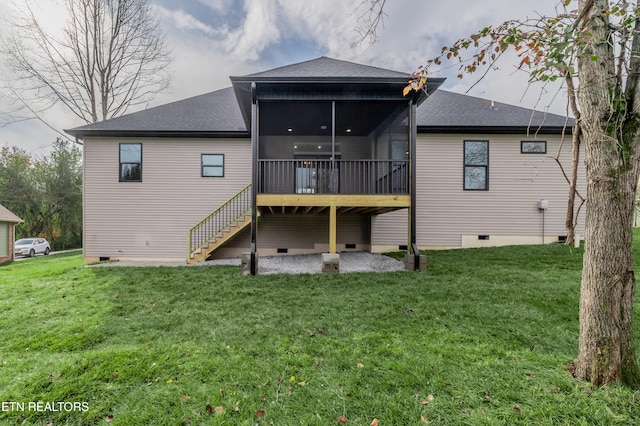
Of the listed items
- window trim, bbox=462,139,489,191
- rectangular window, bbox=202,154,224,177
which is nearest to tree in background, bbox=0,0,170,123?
rectangular window, bbox=202,154,224,177

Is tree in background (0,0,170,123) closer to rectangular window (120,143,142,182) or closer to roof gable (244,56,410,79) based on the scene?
rectangular window (120,143,142,182)

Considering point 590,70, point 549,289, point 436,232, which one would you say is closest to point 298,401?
point 590,70

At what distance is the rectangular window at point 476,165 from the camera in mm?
9047

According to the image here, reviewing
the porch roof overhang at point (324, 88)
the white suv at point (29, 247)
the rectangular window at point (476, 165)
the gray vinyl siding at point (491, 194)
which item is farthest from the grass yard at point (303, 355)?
the white suv at point (29, 247)

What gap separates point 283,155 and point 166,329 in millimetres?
7276

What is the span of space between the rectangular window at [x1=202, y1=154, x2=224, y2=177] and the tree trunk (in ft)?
29.5

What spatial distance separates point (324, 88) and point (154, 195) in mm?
6829

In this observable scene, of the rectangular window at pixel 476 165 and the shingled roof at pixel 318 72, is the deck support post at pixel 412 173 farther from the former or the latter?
the rectangular window at pixel 476 165

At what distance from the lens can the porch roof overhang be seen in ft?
20.0

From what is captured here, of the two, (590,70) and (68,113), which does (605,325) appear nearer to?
(590,70)

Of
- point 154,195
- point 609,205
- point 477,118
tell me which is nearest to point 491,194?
point 477,118

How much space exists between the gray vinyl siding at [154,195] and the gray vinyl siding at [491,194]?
253 inches

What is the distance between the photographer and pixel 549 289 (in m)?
4.68

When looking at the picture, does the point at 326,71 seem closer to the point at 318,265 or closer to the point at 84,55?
the point at 318,265
